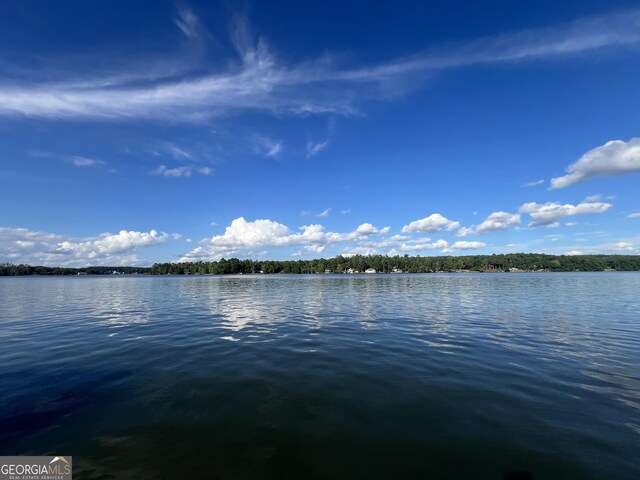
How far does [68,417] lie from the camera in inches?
359

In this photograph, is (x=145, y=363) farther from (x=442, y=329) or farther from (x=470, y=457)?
(x=442, y=329)

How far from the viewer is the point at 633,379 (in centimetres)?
1200

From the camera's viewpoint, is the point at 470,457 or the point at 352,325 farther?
the point at 352,325

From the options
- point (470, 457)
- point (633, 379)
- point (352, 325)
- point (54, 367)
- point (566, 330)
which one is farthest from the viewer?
point (352, 325)

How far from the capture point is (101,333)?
21.9 m

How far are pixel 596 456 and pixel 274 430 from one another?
7825 mm

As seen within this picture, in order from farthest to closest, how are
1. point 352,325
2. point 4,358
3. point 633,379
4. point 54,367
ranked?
point 352,325
point 4,358
point 54,367
point 633,379

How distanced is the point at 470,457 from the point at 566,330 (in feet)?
66.0

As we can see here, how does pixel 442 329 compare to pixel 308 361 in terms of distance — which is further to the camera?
pixel 442 329

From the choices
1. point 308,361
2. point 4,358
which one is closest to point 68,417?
point 308,361

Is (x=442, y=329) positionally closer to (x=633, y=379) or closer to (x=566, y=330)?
(x=566, y=330)

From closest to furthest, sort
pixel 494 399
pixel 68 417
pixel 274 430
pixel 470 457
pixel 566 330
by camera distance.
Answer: pixel 470 457 < pixel 274 430 < pixel 68 417 < pixel 494 399 < pixel 566 330

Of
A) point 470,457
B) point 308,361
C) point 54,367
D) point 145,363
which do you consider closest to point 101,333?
point 54,367

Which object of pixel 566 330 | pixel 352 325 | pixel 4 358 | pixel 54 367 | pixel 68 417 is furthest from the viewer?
pixel 352 325
